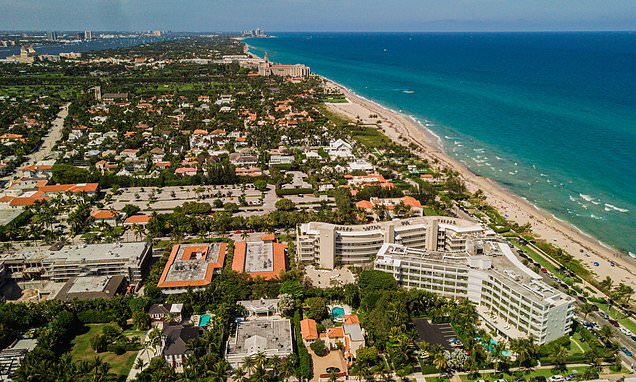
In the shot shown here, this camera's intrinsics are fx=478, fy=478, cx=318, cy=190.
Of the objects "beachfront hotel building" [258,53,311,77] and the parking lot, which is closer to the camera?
the parking lot

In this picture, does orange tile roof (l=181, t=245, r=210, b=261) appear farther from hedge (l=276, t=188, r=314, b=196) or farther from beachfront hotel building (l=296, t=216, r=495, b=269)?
hedge (l=276, t=188, r=314, b=196)

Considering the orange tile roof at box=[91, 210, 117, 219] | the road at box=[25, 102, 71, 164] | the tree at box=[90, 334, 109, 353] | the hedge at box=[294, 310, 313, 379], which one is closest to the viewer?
the hedge at box=[294, 310, 313, 379]

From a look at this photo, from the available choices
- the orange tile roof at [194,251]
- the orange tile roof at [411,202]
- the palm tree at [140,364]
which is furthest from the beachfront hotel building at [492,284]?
the palm tree at [140,364]

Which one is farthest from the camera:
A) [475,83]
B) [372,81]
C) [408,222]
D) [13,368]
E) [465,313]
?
[372,81]

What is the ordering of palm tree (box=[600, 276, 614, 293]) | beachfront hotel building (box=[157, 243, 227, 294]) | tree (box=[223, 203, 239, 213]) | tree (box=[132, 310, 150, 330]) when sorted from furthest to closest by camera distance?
tree (box=[223, 203, 239, 213]), palm tree (box=[600, 276, 614, 293]), beachfront hotel building (box=[157, 243, 227, 294]), tree (box=[132, 310, 150, 330])

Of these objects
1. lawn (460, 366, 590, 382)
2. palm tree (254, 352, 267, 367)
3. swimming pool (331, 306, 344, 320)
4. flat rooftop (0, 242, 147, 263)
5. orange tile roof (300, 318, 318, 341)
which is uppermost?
flat rooftop (0, 242, 147, 263)

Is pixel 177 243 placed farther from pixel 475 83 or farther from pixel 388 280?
pixel 475 83

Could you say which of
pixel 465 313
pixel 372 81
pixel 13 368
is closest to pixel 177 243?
pixel 13 368

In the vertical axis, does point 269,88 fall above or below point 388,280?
above

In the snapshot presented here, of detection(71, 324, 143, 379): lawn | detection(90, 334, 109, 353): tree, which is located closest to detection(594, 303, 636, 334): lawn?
detection(71, 324, 143, 379): lawn
